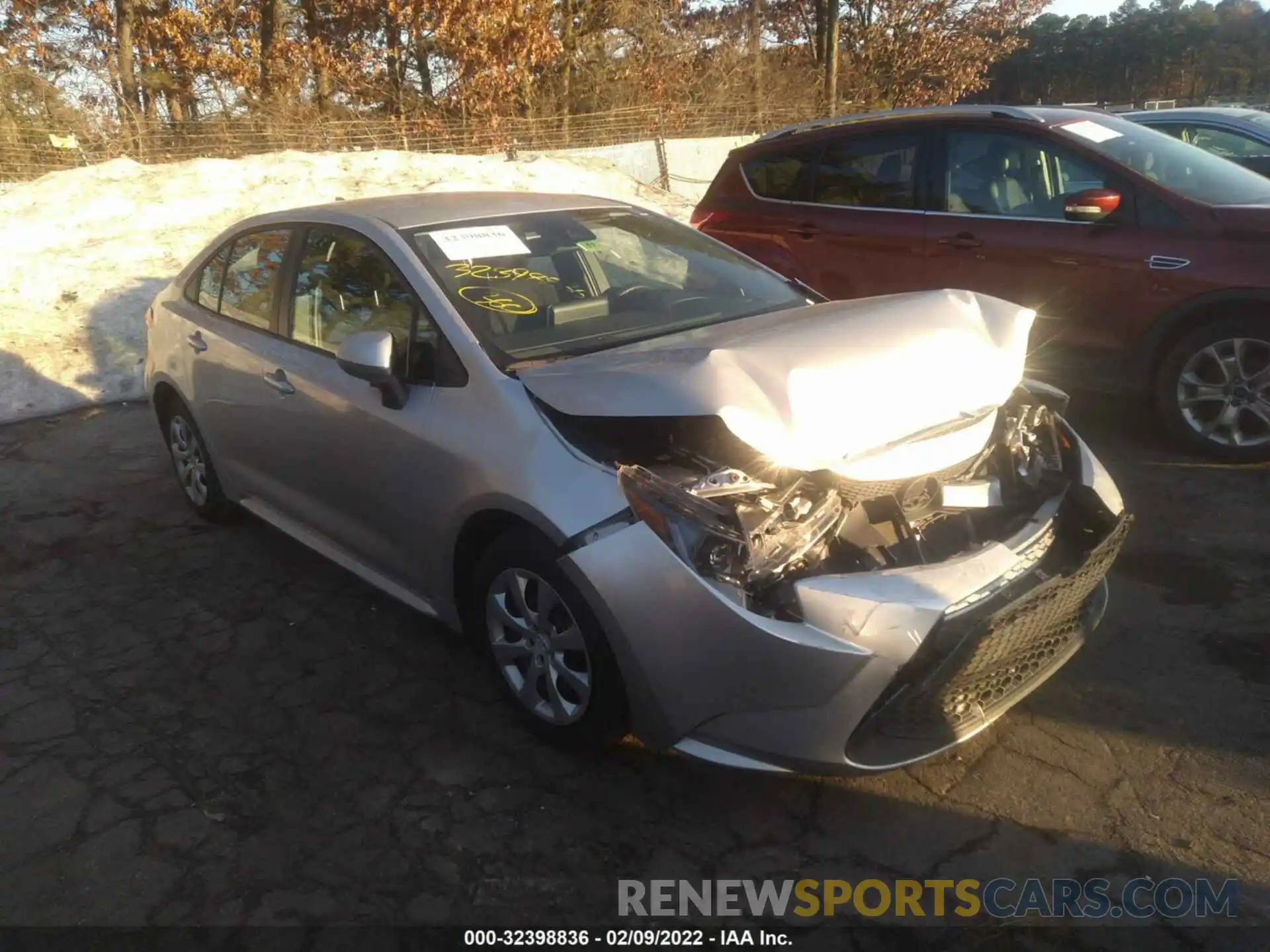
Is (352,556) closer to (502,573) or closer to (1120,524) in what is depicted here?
(502,573)

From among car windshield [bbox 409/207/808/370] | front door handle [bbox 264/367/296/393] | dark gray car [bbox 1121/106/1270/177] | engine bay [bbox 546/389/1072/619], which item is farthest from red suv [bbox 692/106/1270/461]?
dark gray car [bbox 1121/106/1270/177]

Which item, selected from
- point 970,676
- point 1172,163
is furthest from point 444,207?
point 1172,163

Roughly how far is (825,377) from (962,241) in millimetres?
3501

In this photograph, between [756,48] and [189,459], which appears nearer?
[189,459]

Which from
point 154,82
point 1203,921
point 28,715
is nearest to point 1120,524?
point 1203,921

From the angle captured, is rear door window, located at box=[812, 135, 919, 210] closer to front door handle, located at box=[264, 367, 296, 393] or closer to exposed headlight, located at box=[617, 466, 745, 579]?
front door handle, located at box=[264, 367, 296, 393]

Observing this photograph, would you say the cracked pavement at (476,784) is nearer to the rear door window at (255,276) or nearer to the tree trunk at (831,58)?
the rear door window at (255,276)

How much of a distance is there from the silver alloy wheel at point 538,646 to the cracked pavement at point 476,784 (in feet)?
0.67

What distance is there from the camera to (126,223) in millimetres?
10977

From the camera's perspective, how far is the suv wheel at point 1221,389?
5.09 meters

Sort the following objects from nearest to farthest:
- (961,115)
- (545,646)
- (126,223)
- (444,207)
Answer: (545,646) → (444,207) → (961,115) → (126,223)

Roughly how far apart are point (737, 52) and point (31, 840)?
2773 centimetres

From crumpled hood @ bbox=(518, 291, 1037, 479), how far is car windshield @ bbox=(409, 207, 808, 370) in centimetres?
26

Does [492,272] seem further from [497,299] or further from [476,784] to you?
[476,784]
